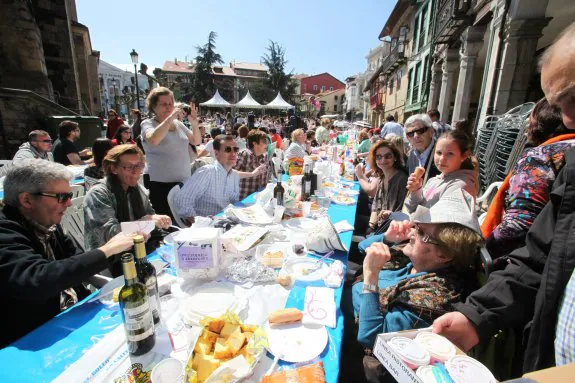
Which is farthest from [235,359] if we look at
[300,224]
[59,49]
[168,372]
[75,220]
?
[59,49]

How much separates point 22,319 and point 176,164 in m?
2.38

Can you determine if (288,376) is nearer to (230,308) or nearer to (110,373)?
(230,308)

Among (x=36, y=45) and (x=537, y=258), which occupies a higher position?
(x=36, y=45)

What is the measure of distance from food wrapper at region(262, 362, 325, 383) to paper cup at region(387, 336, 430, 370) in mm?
312

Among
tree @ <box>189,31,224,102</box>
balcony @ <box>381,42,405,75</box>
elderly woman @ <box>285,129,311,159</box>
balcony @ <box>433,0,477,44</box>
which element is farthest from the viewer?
tree @ <box>189,31,224,102</box>

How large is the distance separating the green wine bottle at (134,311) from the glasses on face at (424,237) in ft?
4.69

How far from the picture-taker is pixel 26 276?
1.23m

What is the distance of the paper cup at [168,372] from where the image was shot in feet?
3.11

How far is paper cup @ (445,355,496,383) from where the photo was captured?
84 cm

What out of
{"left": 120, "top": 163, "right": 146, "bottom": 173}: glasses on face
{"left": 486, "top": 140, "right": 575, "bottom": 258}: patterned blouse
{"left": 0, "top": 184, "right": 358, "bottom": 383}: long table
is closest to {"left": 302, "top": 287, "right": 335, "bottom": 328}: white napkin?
{"left": 0, "top": 184, "right": 358, "bottom": 383}: long table

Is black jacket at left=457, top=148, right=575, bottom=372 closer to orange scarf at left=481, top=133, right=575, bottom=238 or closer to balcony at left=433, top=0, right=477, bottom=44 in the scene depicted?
orange scarf at left=481, top=133, right=575, bottom=238

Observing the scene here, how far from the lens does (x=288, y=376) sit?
102 centimetres

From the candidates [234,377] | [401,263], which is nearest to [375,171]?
[401,263]

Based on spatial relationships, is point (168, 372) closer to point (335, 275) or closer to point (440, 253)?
point (335, 275)
